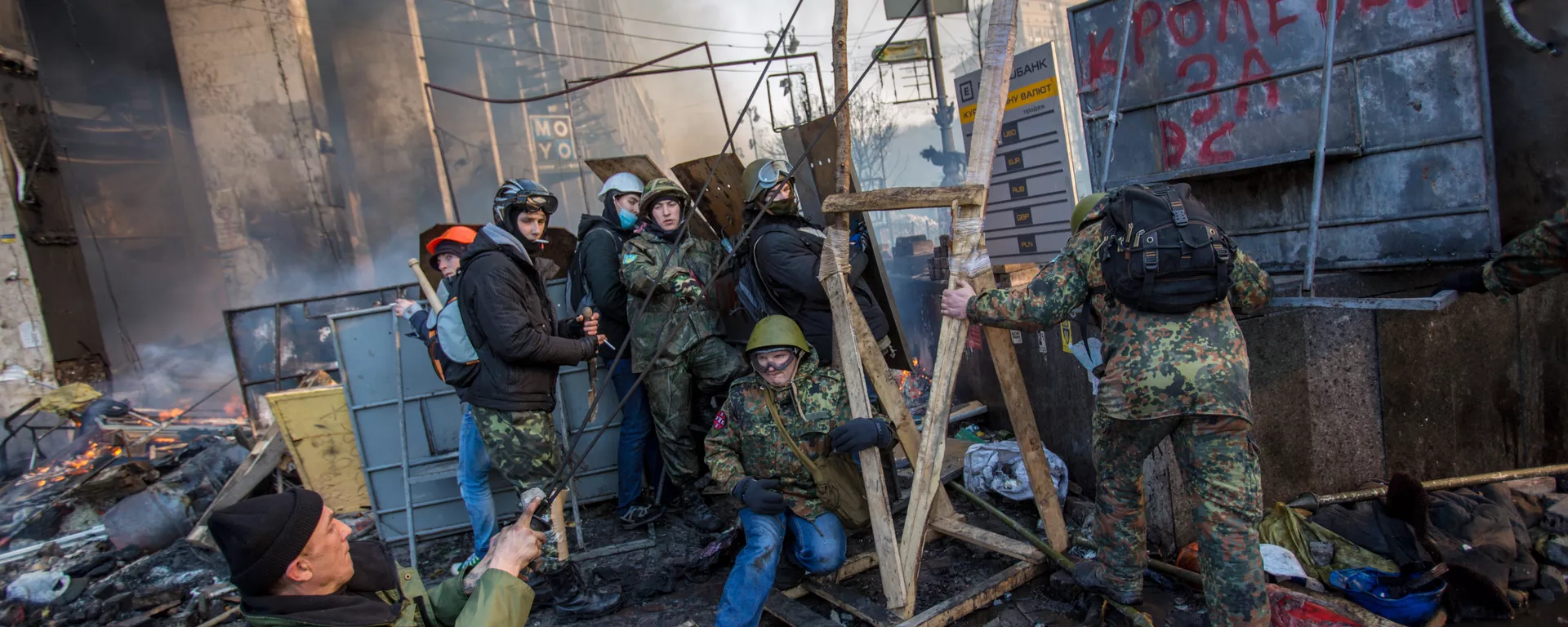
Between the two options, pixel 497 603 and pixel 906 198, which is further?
pixel 906 198

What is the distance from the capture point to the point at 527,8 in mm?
31359

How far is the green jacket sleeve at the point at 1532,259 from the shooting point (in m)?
2.80

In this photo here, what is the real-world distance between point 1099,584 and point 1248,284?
1.46 m

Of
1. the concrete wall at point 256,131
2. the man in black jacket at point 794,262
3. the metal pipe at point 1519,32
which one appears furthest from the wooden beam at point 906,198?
the concrete wall at point 256,131

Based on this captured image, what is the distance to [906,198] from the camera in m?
3.36

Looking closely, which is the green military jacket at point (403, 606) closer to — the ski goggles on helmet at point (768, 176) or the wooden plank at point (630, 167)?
the ski goggles on helmet at point (768, 176)

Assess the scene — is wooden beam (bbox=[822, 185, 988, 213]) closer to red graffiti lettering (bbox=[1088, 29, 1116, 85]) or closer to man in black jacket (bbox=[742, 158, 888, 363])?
man in black jacket (bbox=[742, 158, 888, 363])

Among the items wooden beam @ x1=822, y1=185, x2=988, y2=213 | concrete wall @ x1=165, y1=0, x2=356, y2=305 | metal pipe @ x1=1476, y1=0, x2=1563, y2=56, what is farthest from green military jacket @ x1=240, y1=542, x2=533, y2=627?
concrete wall @ x1=165, y1=0, x2=356, y2=305

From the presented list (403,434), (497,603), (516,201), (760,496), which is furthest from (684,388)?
(497,603)

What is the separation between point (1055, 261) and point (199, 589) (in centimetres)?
585

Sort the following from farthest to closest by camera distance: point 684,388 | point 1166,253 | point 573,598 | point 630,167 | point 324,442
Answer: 1. point 630,167
2. point 324,442
3. point 684,388
4. point 573,598
5. point 1166,253

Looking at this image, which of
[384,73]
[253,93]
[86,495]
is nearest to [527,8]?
[384,73]

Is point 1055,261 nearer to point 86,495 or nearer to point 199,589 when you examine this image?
point 199,589

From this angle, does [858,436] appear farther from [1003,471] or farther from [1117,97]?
[1117,97]
